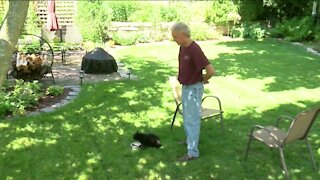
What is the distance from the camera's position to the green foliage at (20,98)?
717cm

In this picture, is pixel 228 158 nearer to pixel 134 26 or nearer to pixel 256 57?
pixel 256 57

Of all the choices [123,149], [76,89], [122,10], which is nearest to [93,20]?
[122,10]

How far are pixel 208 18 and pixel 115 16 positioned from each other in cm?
440

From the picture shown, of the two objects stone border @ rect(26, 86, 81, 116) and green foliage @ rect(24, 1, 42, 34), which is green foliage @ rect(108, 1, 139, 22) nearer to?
green foliage @ rect(24, 1, 42, 34)

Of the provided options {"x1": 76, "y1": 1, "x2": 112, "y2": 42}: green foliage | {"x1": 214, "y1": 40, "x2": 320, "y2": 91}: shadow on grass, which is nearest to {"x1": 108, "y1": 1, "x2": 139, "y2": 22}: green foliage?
{"x1": 76, "y1": 1, "x2": 112, "y2": 42}: green foliage

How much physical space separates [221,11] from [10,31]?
16.5m

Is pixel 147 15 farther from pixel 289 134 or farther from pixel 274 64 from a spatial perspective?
pixel 289 134

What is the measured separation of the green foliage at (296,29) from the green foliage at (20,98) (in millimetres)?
12418

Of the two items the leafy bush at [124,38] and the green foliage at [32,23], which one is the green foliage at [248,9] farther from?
the green foliage at [32,23]

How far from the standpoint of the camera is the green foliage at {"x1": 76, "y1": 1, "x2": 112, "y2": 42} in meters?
15.5

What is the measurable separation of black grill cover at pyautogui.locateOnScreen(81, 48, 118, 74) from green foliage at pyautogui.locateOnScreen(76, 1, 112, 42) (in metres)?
4.94

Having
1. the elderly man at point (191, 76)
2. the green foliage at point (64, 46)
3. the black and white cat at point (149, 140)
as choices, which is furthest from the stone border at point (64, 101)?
the green foliage at point (64, 46)

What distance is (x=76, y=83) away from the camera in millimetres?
9523

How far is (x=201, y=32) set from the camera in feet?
57.6
